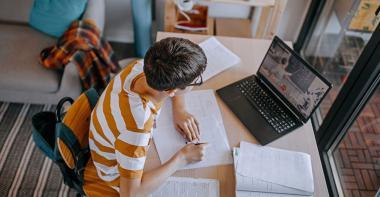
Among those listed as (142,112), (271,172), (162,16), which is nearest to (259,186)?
(271,172)

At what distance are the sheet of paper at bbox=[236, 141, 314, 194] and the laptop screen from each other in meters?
0.18

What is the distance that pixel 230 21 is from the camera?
8.32ft

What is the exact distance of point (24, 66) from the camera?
1962 mm

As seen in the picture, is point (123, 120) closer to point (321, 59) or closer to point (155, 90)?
point (155, 90)

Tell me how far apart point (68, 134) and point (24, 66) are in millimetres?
968

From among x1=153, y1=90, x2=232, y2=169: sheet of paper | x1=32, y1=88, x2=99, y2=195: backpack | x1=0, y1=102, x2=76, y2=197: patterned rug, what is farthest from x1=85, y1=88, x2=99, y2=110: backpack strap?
x1=0, y1=102, x2=76, y2=197: patterned rug

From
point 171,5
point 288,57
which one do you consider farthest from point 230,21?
point 288,57

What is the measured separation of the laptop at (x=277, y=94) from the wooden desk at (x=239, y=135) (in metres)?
0.03

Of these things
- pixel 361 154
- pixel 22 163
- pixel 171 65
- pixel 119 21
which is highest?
pixel 171 65

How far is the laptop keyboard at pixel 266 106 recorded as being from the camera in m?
1.36

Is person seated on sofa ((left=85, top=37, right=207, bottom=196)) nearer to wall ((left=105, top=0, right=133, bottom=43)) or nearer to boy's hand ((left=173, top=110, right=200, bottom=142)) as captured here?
boy's hand ((left=173, top=110, right=200, bottom=142))

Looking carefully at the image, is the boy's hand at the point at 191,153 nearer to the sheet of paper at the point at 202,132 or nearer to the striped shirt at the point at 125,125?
the sheet of paper at the point at 202,132

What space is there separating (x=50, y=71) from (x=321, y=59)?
72.4 inches

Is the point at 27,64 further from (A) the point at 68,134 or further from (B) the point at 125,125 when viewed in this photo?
(B) the point at 125,125
